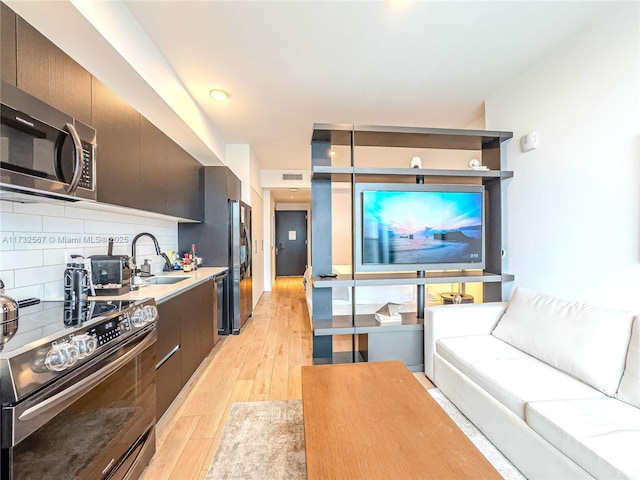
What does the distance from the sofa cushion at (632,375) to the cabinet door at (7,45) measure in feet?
9.74

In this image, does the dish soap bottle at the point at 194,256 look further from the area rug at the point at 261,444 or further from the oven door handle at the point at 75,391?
the oven door handle at the point at 75,391

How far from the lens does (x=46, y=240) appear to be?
1.62m

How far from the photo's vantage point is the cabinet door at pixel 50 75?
44.4 inches

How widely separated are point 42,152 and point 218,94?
6.22ft

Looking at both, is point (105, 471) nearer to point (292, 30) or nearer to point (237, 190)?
point (292, 30)

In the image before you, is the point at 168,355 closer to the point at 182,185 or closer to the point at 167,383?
the point at 167,383

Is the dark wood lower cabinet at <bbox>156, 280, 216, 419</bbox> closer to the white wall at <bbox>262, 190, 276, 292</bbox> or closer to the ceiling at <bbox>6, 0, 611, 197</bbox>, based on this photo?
the ceiling at <bbox>6, 0, 611, 197</bbox>

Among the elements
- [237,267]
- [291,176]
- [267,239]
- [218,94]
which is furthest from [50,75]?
[267,239]

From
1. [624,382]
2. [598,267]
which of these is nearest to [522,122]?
[598,267]

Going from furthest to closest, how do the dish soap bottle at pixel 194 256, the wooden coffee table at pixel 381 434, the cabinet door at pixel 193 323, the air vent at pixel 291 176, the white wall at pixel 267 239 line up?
the white wall at pixel 267 239
the air vent at pixel 291 176
the dish soap bottle at pixel 194 256
the cabinet door at pixel 193 323
the wooden coffee table at pixel 381 434

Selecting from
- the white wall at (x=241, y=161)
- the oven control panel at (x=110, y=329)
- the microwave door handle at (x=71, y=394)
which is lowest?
the microwave door handle at (x=71, y=394)

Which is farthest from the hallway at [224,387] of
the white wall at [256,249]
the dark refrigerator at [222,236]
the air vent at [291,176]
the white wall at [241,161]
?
the air vent at [291,176]

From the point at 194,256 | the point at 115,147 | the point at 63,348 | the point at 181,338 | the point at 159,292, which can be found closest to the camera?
the point at 63,348

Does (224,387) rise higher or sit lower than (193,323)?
lower
